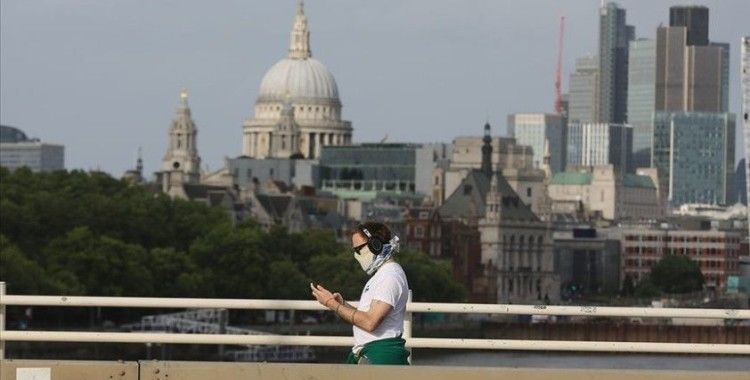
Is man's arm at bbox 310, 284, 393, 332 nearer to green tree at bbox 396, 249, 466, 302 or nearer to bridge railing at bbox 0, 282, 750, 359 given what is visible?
bridge railing at bbox 0, 282, 750, 359

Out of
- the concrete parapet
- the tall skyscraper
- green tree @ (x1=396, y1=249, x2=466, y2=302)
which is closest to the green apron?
the concrete parapet

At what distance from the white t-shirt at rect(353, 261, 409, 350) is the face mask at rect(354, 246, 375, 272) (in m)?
0.12

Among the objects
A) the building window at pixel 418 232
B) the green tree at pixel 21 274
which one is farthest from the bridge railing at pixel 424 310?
the building window at pixel 418 232

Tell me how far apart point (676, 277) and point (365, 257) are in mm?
179728

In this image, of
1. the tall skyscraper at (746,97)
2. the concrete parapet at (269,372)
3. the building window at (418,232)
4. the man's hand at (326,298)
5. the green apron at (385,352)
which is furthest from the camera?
the building window at (418,232)

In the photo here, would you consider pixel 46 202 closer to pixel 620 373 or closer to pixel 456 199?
pixel 456 199

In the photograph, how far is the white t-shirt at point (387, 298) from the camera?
16812 millimetres

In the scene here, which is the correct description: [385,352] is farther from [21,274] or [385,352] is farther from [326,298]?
[21,274]

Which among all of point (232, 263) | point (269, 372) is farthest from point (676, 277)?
point (269, 372)

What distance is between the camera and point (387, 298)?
16812 mm

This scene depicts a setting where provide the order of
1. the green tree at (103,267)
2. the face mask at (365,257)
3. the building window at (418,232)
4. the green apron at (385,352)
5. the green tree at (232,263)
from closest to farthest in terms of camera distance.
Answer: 1. the green apron at (385,352)
2. the face mask at (365,257)
3. the green tree at (103,267)
4. the green tree at (232,263)
5. the building window at (418,232)

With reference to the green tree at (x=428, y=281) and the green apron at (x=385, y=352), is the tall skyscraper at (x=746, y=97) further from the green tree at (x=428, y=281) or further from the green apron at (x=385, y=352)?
the green tree at (x=428, y=281)

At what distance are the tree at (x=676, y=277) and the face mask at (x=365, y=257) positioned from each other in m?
175

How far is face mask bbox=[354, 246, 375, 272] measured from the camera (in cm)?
1703
